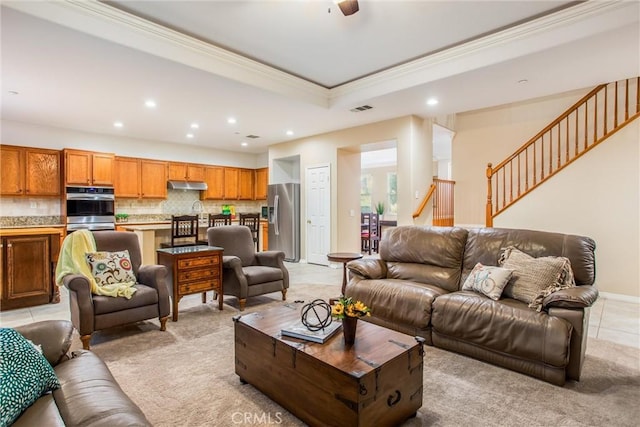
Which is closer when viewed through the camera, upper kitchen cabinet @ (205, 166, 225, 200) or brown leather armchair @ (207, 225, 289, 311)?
brown leather armchair @ (207, 225, 289, 311)

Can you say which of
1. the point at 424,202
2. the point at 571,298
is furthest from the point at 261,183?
the point at 571,298

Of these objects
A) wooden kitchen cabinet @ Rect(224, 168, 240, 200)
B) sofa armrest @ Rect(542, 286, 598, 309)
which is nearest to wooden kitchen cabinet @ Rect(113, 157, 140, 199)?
wooden kitchen cabinet @ Rect(224, 168, 240, 200)

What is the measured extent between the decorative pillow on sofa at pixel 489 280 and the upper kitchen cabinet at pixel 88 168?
653 cm

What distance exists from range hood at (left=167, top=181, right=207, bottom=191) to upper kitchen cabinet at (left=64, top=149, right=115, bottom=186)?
1.20m

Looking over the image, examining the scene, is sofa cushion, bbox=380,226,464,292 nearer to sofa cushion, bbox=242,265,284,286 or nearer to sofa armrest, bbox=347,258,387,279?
sofa armrest, bbox=347,258,387,279

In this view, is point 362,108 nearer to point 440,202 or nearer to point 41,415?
point 440,202

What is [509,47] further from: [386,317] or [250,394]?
[250,394]

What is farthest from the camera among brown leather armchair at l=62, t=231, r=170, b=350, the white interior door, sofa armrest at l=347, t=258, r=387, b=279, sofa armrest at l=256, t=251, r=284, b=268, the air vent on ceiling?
the white interior door

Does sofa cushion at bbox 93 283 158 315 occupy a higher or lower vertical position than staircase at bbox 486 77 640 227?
lower

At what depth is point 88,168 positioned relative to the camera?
247 inches

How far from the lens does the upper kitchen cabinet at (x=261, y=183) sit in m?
8.95

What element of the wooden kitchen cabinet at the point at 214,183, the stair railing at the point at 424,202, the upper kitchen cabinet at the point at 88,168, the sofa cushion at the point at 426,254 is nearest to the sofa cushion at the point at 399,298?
the sofa cushion at the point at 426,254

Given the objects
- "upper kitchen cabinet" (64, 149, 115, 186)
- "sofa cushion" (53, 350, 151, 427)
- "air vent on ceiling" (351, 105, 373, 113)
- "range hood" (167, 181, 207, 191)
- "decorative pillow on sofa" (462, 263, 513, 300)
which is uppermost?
"air vent on ceiling" (351, 105, 373, 113)

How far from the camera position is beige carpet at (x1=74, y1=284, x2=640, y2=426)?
76.1 inches
